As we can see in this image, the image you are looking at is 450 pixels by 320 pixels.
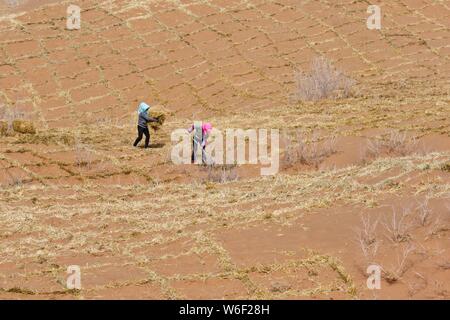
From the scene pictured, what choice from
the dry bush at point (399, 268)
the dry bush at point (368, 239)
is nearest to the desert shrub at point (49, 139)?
the dry bush at point (368, 239)

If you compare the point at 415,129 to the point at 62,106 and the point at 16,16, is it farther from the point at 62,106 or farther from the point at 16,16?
the point at 16,16

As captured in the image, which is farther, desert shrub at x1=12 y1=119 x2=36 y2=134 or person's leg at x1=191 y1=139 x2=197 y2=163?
desert shrub at x1=12 y1=119 x2=36 y2=134

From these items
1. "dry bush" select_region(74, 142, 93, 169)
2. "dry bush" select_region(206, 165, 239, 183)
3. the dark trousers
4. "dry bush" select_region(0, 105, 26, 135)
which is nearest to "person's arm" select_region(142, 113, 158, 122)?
the dark trousers

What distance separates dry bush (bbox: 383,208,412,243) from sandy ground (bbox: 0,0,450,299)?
2 cm

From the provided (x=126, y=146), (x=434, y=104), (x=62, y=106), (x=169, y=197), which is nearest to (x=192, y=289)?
(x=169, y=197)

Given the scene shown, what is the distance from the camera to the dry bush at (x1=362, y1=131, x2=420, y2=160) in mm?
10117

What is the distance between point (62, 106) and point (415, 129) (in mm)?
9522

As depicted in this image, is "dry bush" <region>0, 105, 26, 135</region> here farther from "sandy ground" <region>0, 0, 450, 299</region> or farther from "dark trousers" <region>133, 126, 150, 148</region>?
"dark trousers" <region>133, 126, 150, 148</region>

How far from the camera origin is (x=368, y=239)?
606 cm

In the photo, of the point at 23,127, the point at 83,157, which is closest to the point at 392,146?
the point at 83,157

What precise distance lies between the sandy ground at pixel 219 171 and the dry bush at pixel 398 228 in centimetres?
2

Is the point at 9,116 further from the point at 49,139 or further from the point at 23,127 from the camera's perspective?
the point at 49,139

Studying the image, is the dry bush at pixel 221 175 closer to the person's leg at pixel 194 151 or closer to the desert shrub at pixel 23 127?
the person's leg at pixel 194 151

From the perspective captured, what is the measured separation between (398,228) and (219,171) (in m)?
4.33
